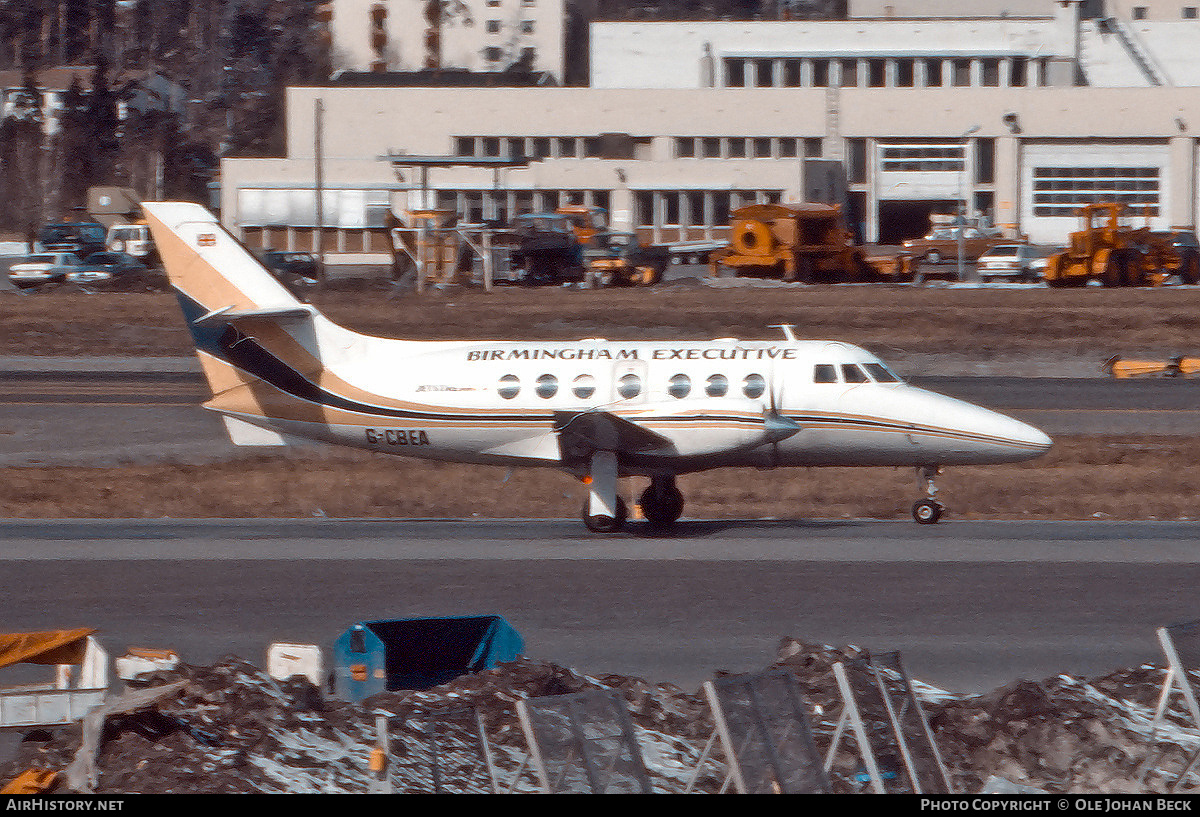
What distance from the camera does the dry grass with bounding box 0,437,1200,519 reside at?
21.2 metres

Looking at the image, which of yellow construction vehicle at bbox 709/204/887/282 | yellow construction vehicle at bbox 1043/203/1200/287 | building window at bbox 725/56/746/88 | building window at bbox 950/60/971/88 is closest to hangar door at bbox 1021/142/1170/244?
building window at bbox 950/60/971/88

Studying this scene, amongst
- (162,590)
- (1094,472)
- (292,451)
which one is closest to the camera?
(162,590)

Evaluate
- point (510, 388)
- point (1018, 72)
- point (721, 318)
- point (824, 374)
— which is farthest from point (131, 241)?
point (824, 374)

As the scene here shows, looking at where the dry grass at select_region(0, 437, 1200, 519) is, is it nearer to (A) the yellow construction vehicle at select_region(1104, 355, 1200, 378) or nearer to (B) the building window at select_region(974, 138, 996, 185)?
(A) the yellow construction vehicle at select_region(1104, 355, 1200, 378)

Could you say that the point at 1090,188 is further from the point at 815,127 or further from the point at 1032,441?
the point at 1032,441

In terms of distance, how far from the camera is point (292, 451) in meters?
26.6

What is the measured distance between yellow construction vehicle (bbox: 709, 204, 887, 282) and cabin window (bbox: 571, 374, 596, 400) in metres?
34.5

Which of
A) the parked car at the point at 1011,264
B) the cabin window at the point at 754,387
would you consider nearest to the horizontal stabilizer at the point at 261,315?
the cabin window at the point at 754,387

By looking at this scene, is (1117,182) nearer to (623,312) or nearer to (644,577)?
(623,312)

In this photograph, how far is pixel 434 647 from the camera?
A: 1116 centimetres

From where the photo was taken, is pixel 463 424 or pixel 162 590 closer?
pixel 162 590

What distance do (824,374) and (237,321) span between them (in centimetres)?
728
